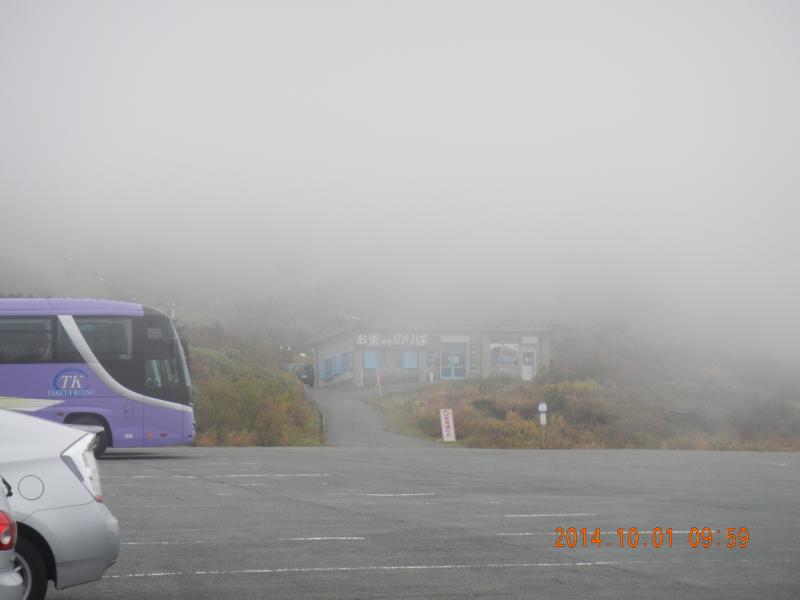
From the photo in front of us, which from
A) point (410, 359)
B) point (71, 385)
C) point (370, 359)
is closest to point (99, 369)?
point (71, 385)

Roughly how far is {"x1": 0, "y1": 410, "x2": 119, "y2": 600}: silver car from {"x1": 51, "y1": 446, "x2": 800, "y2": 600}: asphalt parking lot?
1189 millimetres

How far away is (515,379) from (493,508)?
174 feet

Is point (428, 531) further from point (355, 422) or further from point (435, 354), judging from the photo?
point (435, 354)

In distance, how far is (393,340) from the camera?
232 ft

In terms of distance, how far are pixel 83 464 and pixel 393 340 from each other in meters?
63.3

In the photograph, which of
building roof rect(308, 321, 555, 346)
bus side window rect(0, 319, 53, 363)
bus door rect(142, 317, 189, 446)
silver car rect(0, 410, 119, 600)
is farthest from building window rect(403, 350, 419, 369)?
silver car rect(0, 410, 119, 600)

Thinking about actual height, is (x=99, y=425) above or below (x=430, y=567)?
above

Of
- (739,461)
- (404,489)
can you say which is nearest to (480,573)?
(404,489)

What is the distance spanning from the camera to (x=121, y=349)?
2469cm

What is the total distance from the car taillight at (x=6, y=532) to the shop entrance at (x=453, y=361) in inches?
2603

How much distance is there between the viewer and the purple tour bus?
77.8ft

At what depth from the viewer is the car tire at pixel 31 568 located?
688 cm

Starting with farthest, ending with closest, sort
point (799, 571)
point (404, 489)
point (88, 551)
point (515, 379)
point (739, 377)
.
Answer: point (739, 377) → point (515, 379) → point (404, 489) → point (799, 571) → point (88, 551)

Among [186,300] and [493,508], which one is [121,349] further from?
[186,300]
